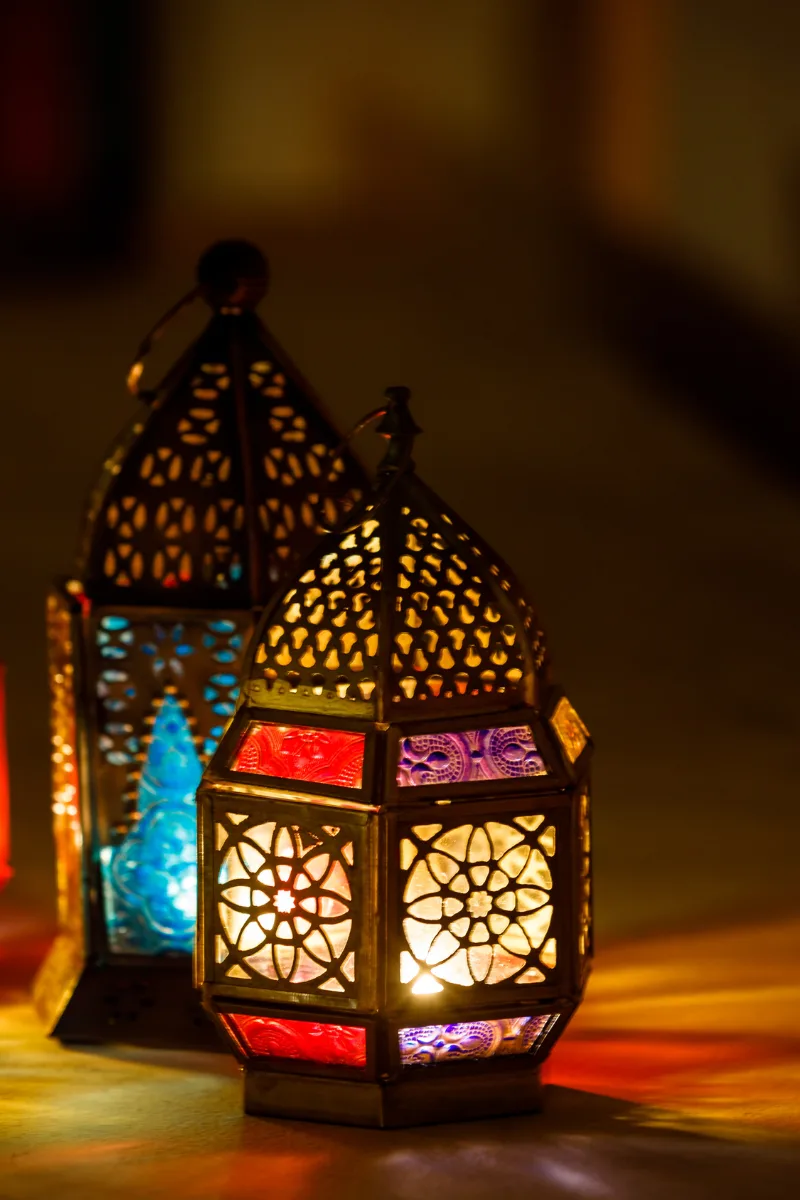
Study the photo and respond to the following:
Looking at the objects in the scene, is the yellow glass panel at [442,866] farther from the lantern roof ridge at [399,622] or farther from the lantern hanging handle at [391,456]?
the lantern hanging handle at [391,456]

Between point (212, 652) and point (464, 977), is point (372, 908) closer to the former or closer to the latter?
point (464, 977)

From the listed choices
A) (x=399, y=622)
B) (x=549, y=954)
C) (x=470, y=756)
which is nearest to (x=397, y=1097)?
(x=549, y=954)

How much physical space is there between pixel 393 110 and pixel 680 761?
322 centimetres

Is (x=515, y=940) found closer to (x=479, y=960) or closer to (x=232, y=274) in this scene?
(x=479, y=960)

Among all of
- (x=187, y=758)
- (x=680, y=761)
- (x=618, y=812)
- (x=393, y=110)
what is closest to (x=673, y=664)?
(x=680, y=761)

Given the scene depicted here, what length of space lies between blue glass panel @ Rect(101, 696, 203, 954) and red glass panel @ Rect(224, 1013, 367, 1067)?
0.37 m

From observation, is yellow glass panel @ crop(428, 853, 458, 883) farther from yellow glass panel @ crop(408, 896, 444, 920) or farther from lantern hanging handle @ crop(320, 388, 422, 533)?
lantern hanging handle @ crop(320, 388, 422, 533)

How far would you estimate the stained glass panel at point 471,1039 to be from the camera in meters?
1.88

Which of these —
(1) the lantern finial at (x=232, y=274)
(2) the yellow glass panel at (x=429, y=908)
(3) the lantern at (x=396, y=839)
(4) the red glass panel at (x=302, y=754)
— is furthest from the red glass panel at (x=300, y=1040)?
(1) the lantern finial at (x=232, y=274)

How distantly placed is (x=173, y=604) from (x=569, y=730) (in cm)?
47

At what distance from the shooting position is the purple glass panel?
1.87 m

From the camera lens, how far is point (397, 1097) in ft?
6.20

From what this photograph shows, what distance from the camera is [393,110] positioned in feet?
19.6

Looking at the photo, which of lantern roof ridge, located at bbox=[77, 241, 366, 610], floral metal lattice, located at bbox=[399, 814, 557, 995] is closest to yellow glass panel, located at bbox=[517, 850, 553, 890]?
floral metal lattice, located at bbox=[399, 814, 557, 995]
